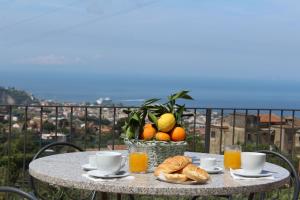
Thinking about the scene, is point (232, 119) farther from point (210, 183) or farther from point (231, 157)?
point (210, 183)

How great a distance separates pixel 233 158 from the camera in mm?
2660

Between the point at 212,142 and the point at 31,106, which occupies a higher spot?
the point at 31,106

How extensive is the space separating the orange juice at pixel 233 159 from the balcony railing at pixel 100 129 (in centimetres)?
225

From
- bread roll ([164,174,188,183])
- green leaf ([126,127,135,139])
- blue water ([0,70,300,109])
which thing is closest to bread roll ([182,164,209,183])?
bread roll ([164,174,188,183])

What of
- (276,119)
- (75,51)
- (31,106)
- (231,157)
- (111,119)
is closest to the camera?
(231,157)

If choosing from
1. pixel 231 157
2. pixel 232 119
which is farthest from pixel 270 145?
pixel 231 157

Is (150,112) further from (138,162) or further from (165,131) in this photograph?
(138,162)

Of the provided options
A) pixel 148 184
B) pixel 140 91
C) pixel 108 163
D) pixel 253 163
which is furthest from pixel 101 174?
pixel 140 91

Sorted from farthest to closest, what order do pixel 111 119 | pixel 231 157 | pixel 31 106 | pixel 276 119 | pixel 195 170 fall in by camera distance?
1. pixel 276 119
2. pixel 111 119
3. pixel 31 106
4. pixel 231 157
5. pixel 195 170

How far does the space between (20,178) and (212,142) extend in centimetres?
218

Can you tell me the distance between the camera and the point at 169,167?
7.54 feet

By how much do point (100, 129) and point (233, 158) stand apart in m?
3.02

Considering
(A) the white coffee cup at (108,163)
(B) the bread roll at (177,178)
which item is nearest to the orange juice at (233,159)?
(B) the bread roll at (177,178)

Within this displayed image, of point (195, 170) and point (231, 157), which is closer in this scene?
point (195, 170)
